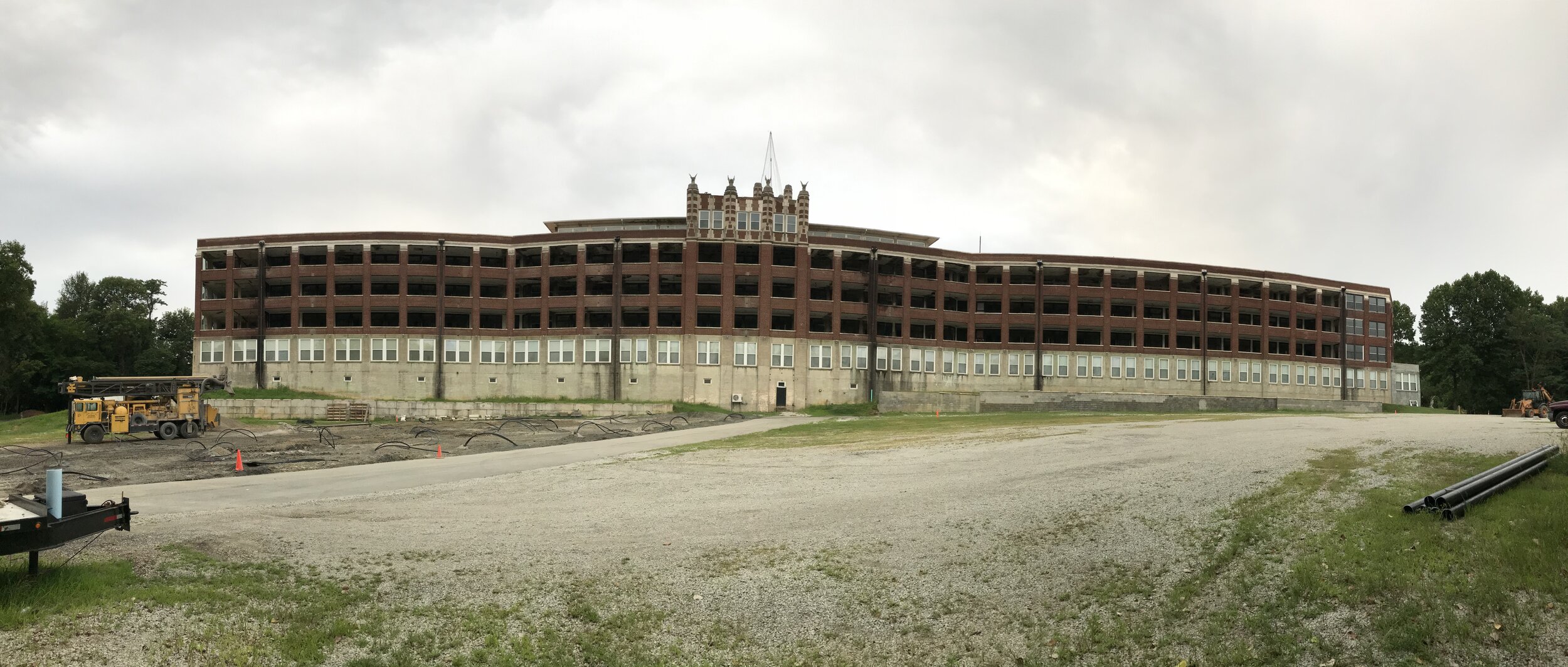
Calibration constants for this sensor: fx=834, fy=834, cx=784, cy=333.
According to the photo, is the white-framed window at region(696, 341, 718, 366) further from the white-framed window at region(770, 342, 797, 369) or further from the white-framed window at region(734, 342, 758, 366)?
the white-framed window at region(770, 342, 797, 369)

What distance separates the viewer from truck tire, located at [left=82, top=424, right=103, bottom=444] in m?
46.9

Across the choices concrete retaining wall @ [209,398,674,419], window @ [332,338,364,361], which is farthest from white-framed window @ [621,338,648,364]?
window @ [332,338,364,361]

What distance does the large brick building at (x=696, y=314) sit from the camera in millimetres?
76562

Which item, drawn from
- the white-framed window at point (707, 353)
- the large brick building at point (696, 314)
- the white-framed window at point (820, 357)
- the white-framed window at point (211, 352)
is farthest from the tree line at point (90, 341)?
the white-framed window at point (820, 357)

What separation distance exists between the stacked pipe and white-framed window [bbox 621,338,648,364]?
65.7 meters

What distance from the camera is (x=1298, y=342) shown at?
92.3 meters

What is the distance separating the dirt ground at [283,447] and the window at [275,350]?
1935 cm

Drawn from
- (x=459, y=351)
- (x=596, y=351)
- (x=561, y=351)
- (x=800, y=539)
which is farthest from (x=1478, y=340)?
(x=800, y=539)

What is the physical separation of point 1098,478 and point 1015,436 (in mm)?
15012

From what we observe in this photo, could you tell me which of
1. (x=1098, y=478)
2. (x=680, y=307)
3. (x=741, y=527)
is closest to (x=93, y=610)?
(x=741, y=527)

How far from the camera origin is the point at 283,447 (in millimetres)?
41812

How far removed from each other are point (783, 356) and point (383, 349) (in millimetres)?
37793

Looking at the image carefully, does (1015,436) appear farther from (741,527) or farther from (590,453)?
(741,527)

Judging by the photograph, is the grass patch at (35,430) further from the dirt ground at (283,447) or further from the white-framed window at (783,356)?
the white-framed window at (783,356)
